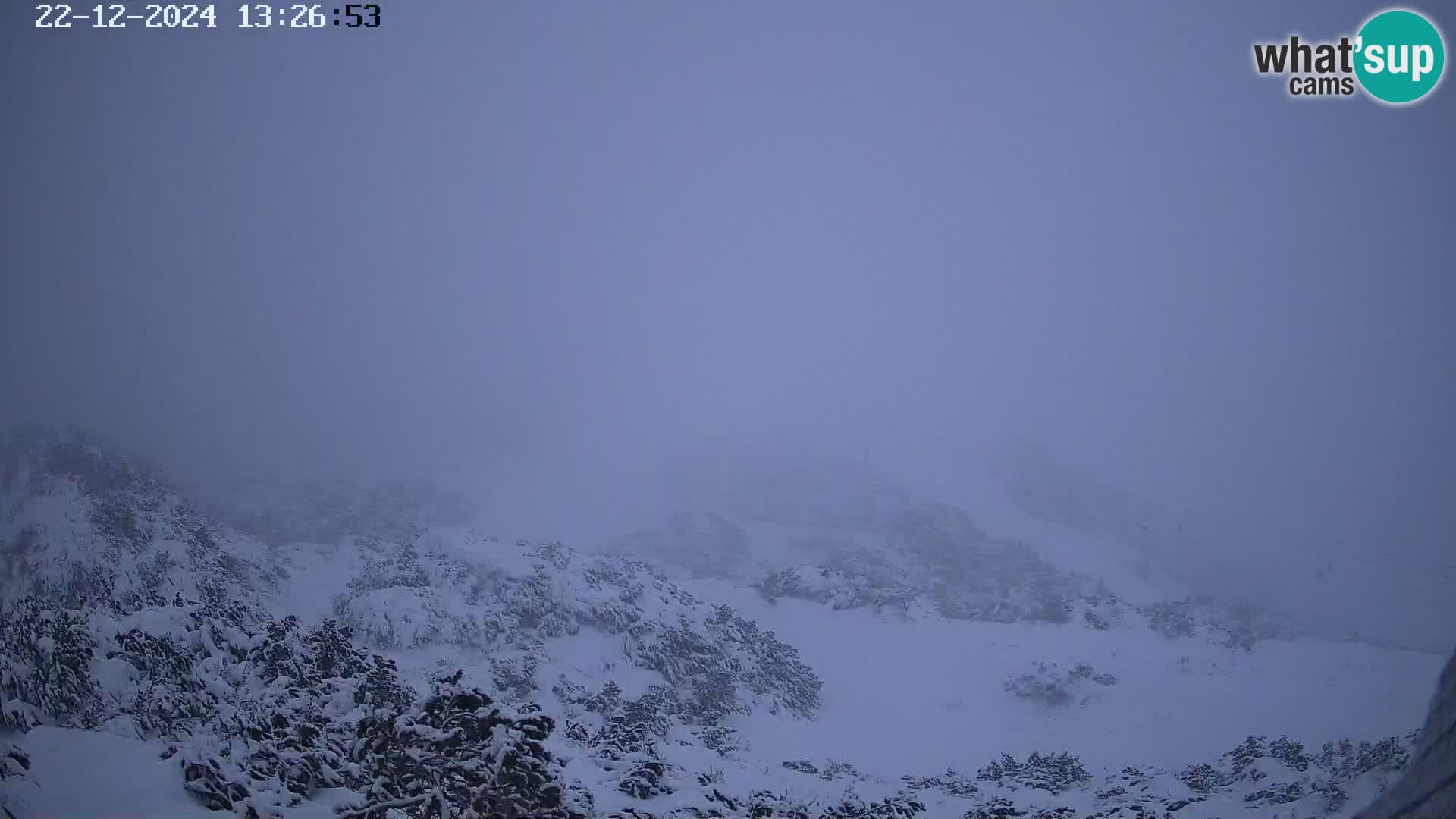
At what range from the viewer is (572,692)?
44.0ft

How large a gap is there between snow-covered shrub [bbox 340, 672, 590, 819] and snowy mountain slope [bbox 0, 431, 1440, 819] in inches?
0.8

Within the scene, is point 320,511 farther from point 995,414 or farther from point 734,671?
point 995,414

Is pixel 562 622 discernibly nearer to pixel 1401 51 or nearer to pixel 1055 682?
pixel 1055 682

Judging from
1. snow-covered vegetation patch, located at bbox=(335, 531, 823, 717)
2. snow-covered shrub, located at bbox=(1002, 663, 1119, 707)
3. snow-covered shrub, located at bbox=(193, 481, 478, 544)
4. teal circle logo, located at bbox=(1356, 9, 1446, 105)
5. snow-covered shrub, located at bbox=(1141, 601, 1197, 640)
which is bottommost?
snow-covered shrub, located at bbox=(1002, 663, 1119, 707)

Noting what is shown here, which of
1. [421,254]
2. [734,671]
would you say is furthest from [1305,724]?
[421,254]

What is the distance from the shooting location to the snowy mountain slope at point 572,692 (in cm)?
493

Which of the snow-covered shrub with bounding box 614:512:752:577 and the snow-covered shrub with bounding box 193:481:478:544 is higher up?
the snow-covered shrub with bounding box 193:481:478:544

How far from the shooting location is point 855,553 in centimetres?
3381

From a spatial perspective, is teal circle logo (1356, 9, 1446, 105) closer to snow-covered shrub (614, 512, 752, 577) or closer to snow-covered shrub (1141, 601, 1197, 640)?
snow-covered shrub (1141, 601, 1197, 640)

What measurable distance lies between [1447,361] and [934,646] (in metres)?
130

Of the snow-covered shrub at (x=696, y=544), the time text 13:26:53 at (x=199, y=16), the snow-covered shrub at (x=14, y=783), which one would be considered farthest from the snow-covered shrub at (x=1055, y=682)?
the time text 13:26:53 at (x=199, y=16)

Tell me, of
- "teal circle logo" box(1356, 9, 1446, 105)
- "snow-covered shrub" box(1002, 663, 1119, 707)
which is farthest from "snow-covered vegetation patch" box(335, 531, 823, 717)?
"teal circle logo" box(1356, 9, 1446, 105)

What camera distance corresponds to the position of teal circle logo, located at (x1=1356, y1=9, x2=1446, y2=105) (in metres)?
28.0

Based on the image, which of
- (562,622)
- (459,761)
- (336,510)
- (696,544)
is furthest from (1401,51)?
(336,510)
